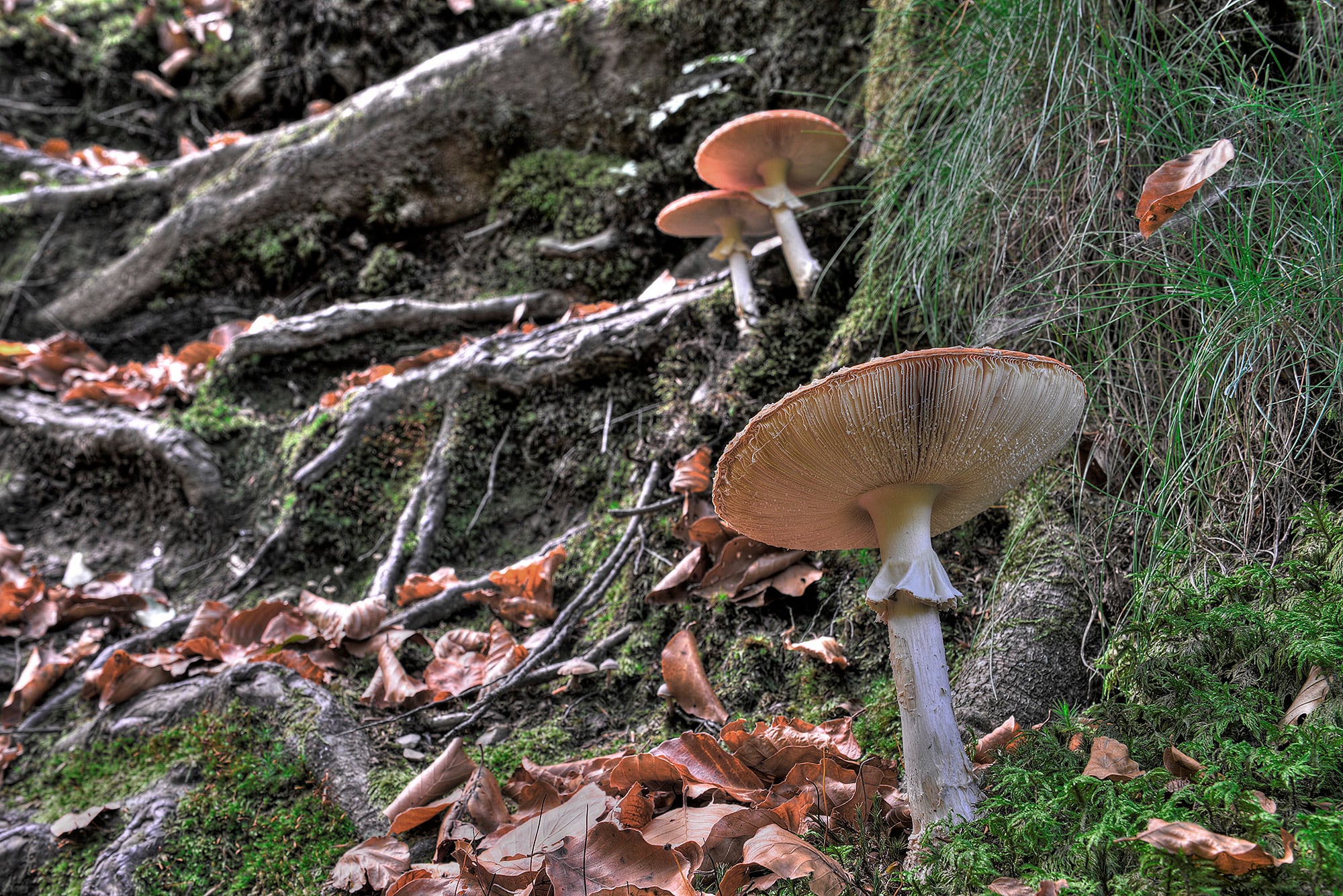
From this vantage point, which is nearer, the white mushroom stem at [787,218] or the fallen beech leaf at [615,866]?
the fallen beech leaf at [615,866]

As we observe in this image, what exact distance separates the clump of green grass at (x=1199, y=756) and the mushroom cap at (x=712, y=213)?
2083 mm

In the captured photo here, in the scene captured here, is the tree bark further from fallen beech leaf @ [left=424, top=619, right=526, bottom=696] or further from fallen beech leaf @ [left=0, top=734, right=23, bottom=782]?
fallen beech leaf @ [left=0, top=734, right=23, bottom=782]

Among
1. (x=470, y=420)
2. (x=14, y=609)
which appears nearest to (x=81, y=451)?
(x=14, y=609)

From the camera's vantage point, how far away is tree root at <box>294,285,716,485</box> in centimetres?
348

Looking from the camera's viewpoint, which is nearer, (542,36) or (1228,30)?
(1228,30)

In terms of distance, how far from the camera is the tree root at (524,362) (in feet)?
11.4

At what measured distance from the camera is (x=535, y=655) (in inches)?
104

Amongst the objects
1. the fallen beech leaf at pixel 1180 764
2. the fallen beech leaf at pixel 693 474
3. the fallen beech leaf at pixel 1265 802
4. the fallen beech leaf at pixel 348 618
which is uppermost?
the fallen beech leaf at pixel 1265 802

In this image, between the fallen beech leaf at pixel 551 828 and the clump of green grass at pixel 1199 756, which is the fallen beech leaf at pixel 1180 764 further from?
the fallen beech leaf at pixel 551 828

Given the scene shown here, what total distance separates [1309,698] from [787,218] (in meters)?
2.29

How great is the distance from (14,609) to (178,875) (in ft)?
8.17

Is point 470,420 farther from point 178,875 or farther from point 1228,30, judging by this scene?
point 1228,30

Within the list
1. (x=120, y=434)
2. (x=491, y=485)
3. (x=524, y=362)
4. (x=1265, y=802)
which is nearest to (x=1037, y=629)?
(x=1265, y=802)

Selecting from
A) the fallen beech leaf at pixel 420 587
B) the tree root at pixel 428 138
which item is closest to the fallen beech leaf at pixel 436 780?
the fallen beech leaf at pixel 420 587
